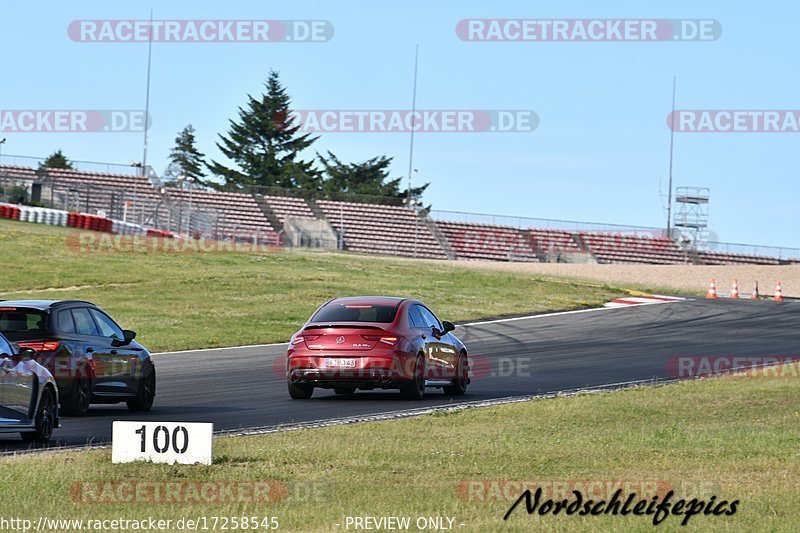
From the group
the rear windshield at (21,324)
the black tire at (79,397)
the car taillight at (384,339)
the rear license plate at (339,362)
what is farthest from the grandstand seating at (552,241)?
the rear windshield at (21,324)

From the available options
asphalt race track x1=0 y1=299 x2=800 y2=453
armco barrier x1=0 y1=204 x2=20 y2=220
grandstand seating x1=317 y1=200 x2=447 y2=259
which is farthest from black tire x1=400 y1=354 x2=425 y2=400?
grandstand seating x1=317 y1=200 x2=447 y2=259

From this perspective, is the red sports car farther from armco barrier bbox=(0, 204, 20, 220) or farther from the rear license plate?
armco barrier bbox=(0, 204, 20, 220)

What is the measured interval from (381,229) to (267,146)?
4129 cm

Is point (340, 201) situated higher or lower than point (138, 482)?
higher

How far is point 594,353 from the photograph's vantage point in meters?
26.8

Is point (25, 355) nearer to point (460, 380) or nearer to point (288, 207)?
point (460, 380)

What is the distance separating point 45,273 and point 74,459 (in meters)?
31.3

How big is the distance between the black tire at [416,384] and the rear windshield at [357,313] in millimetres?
730

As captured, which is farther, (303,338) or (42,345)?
(303,338)

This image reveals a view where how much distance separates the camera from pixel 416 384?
17.5 meters

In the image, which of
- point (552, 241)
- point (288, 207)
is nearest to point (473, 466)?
point (552, 241)

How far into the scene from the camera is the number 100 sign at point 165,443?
10.1m

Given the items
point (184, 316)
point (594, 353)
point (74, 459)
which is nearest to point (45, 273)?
point (184, 316)

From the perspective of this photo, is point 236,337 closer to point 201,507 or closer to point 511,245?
point 201,507
